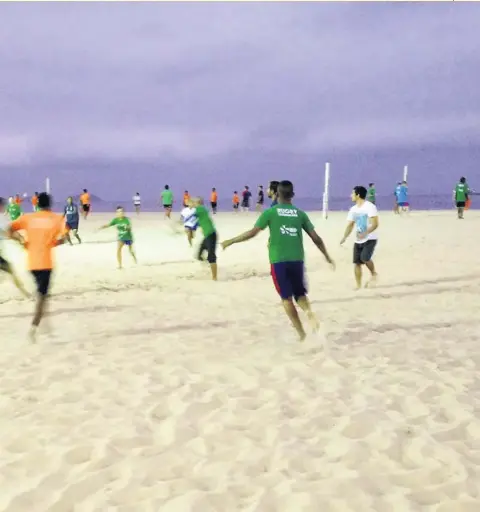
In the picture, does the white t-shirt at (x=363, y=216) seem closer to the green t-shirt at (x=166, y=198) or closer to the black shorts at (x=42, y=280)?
the black shorts at (x=42, y=280)

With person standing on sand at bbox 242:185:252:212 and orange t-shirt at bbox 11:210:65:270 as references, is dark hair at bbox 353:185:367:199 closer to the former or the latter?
orange t-shirt at bbox 11:210:65:270

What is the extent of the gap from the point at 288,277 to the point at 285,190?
0.94m

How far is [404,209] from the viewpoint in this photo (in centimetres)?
3231

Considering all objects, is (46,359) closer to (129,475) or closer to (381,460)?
(129,475)

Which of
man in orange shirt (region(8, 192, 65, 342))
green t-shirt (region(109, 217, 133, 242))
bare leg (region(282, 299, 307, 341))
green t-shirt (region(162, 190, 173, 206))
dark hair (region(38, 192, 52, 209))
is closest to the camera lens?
bare leg (region(282, 299, 307, 341))

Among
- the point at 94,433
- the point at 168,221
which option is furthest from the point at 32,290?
Answer: the point at 168,221

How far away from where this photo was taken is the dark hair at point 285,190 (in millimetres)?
6504

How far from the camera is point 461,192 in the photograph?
83.7 feet

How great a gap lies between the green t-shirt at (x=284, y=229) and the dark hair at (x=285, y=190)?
0.10 metres

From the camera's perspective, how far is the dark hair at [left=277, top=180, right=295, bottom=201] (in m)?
6.50

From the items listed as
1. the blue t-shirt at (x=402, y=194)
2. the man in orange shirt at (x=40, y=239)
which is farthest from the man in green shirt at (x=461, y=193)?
the man in orange shirt at (x=40, y=239)

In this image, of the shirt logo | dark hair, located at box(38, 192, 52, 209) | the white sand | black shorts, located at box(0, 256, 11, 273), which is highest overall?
dark hair, located at box(38, 192, 52, 209)

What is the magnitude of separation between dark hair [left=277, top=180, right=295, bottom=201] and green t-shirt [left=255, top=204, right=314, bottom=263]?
10 centimetres

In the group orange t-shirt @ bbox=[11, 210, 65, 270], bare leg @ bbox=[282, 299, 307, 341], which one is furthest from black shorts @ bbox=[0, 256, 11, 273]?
bare leg @ bbox=[282, 299, 307, 341]
